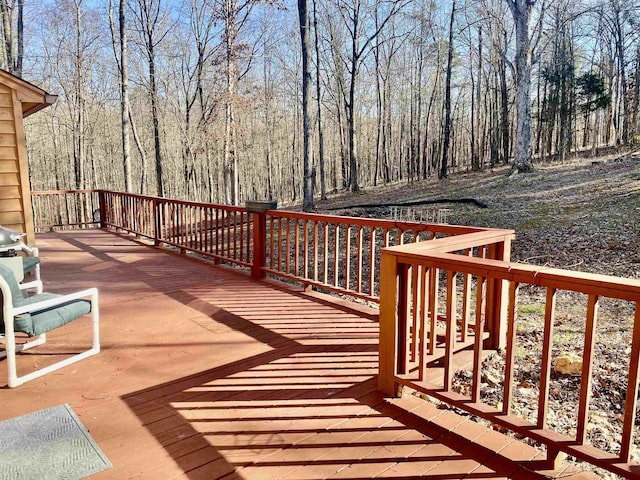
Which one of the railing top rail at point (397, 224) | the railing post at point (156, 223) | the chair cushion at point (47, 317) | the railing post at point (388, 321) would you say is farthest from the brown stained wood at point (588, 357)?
the railing post at point (156, 223)

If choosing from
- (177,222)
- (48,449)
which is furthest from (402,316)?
(177,222)

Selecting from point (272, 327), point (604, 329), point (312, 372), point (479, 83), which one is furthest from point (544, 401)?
point (479, 83)

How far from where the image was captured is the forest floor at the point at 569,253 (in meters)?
3.16

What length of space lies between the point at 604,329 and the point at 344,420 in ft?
11.1

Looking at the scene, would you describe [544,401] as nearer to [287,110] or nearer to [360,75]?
[360,75]

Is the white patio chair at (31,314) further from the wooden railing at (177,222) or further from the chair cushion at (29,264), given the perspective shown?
the wooden railing at (177,222)

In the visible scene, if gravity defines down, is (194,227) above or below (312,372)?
above

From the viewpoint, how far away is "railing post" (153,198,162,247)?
7.43 metres

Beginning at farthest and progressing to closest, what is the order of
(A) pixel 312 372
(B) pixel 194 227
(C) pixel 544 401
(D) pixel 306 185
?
1. (D) pixel 306 185
2. (B) pixel 194 227
3. (A) pixel 312 372
4. (C) pixel 544 401

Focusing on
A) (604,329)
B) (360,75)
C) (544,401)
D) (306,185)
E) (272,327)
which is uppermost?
(360,75)

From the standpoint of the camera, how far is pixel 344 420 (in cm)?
225

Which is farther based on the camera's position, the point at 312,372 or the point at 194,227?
the point at 194,227

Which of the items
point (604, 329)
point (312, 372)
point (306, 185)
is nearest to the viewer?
point (312, 372)

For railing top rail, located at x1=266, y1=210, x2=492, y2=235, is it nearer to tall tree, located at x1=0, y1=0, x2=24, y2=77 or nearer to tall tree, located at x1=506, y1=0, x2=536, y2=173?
tall tree, located at x1=506, y1=0, x2=536, y2=173
